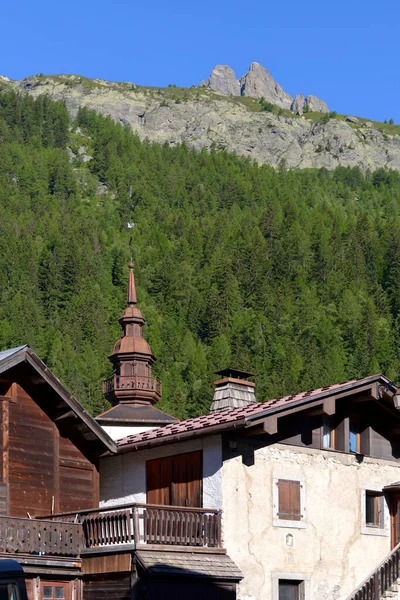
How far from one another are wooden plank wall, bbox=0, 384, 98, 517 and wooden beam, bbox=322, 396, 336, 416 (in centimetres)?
587

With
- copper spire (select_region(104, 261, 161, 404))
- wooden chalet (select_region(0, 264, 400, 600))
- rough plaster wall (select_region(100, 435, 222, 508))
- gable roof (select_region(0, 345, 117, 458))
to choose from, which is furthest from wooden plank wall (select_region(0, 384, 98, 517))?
copper spire (select_region(104, 261, 161, 404))

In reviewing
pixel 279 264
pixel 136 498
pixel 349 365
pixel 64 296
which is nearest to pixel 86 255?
pixel 64 296

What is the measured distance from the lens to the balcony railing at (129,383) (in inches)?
2169

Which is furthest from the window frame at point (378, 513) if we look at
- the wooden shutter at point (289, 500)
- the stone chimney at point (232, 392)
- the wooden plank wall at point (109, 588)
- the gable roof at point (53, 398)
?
the wooden plank wall at point (109, 588)

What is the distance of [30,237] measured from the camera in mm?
177000

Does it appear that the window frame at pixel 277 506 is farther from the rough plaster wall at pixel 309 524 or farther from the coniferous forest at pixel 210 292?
the coniferous forest at pixel 210 292

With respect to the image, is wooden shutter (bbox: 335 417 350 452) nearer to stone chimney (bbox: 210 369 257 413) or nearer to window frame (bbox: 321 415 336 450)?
window frame (bbox: 321 415 336 450)

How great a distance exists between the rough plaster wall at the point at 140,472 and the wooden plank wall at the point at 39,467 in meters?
0.89

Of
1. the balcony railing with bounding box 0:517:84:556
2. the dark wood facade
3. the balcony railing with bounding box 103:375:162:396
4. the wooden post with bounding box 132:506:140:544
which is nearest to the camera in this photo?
the wooden post with bounding box 132:506:140:544

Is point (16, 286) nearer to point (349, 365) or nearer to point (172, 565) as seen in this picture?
point (349, 365)

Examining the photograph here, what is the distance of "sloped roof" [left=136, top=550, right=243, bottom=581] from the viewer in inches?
985

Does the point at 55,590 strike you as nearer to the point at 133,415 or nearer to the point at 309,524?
the point at 309,524

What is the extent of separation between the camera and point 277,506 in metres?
28.6

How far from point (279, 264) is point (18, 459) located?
148216 millimetres
